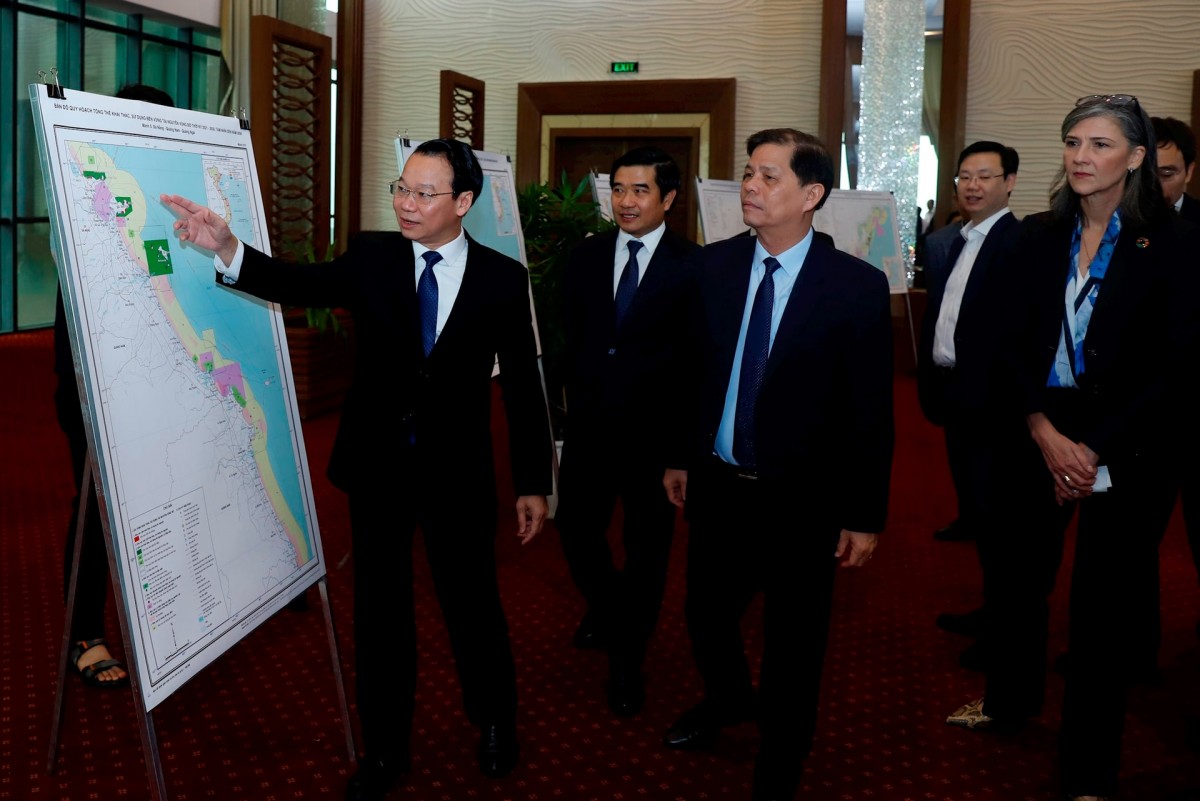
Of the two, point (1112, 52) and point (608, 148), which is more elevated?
point (1112, 52)

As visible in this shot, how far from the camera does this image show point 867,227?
8227 mm

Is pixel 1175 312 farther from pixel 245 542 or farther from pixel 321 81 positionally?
pixel 321 81

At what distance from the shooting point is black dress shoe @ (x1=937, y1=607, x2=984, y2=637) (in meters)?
3.75

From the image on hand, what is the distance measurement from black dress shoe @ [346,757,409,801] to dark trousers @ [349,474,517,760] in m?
0.02

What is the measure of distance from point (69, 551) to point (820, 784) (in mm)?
2234

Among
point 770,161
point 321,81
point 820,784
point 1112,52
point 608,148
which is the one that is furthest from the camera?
point 608,148

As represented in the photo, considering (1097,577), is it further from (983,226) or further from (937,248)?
(937,248)

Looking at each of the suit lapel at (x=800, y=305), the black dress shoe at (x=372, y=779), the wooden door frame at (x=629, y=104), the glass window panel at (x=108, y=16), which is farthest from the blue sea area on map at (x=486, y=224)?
the glass window panel at (x=108, y=16)

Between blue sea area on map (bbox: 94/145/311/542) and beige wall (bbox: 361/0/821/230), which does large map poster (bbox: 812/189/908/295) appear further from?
blue sea area on map (bbox: 94/145/311/542)

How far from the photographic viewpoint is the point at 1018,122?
9.14 meters

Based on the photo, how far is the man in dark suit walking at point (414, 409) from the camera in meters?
2.45

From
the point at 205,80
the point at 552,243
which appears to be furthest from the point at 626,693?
the point at 205,80

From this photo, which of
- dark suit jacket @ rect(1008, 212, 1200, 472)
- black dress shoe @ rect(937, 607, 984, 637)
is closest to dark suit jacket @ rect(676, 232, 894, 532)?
dark suit jacket @ rect(1008, 212, 1200, 472)

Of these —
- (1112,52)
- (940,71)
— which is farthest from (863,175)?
(1112,52)
